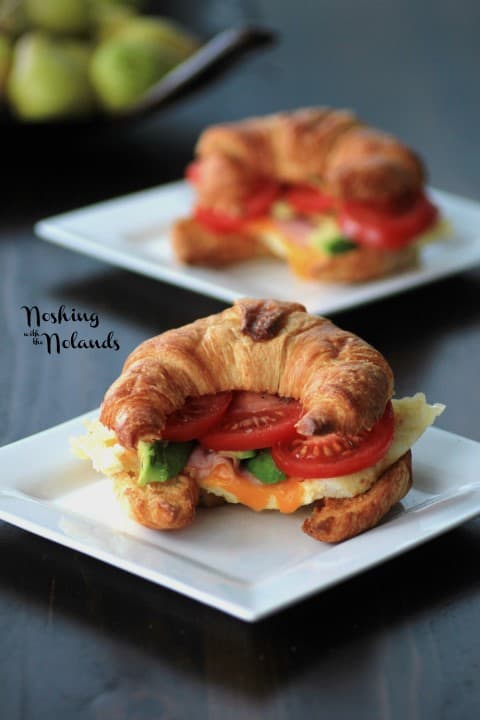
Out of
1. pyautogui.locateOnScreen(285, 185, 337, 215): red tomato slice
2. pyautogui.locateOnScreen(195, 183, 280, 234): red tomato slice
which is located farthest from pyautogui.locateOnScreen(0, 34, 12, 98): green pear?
pyautogui.locateOnScreen(285, 185, 337, 215): red tomato slice

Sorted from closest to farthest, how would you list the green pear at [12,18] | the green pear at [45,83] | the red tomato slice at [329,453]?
the red tomato slice at [329,453] < the green pear at [45,83] < the green pear at [12,18]

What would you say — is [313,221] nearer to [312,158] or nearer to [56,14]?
[312,158]

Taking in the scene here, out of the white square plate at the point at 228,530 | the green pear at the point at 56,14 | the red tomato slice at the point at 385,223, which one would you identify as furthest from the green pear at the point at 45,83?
the white square plate at the point at 228,530

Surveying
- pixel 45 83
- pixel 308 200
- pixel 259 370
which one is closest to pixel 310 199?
pixel 308 200

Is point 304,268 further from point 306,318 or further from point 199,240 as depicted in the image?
point 306,318

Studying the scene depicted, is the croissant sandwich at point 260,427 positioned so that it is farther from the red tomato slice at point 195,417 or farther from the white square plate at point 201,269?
the white square plate at point 201,269

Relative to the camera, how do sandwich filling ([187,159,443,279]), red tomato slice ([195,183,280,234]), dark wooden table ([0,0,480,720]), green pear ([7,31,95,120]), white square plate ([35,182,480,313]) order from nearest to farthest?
dark wooden table ([0,0,480,720]) < white square plate ([35,182,480,313]) < sandwich filling ([187,159,443,279]) < red tomato slice ([195,183,280,234]) < green pear ([7,31,95,120])

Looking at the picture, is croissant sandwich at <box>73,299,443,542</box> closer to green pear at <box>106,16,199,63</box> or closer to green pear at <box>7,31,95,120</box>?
green pear at <box>7,31,95,120</box>
